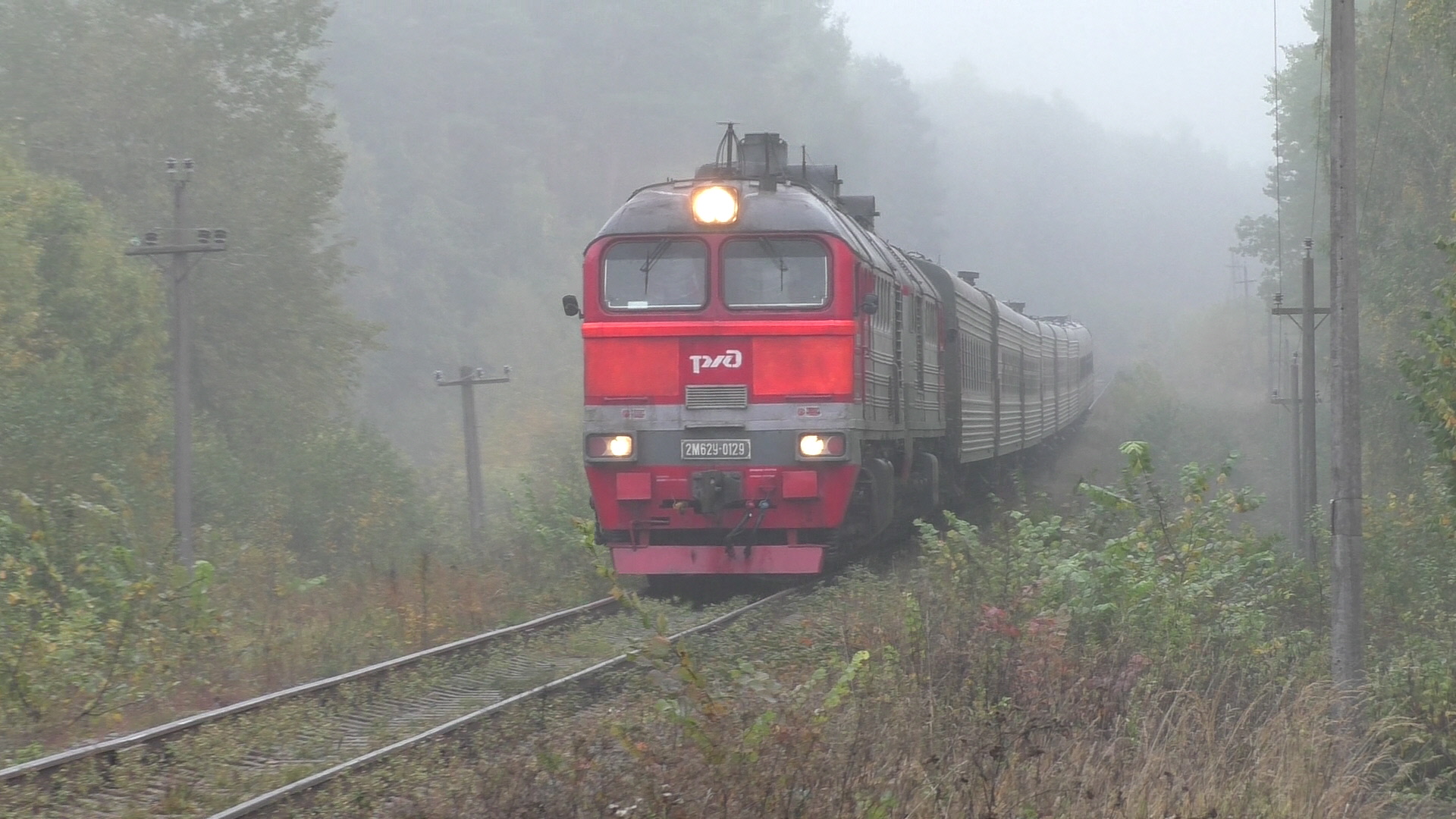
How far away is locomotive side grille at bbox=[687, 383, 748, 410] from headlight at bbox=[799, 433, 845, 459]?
1.82 feet

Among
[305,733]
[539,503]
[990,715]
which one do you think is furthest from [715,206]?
[539,503]

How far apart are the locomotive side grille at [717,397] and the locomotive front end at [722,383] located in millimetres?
12

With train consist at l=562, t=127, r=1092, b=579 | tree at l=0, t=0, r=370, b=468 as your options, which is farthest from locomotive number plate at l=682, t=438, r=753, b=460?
tree at l=0, t=0, r=370, b=468

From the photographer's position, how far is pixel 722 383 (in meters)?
12.2

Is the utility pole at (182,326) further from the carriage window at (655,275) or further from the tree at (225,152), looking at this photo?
the tree at (225,152)

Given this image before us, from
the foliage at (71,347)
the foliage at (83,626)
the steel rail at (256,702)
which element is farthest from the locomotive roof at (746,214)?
the foliage at (71,347)

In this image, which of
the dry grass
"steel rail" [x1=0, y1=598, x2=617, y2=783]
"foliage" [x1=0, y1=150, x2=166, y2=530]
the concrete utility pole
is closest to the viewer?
the dry grass

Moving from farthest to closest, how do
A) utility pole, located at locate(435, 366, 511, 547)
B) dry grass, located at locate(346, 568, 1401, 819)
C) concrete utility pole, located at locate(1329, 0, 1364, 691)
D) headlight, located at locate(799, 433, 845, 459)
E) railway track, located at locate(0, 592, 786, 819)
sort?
A: utility pole, located at locate(435, 366, 511, 547), headlight, located at locate(799, 433, 845, 459), concrete utility pole, located at locate(1329, 0, 1364, 691), railway track, located at locate(0, 592, 786, 819), dry grass, located at locate(346, 568, 1401, 819)

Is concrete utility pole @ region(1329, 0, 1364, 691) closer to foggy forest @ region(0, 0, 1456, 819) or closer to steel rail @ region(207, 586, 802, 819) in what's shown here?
foggy forest @ region(0, 0, 1456, 819)

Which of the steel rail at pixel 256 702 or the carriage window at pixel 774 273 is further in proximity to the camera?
the carriage window at pixel 774 273

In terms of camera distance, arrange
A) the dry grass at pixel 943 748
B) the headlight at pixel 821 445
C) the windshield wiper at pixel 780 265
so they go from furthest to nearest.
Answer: the windshield wiper at pixel 780 265, the headlight at pixel 821 445, the dry grass at pixel 943 748

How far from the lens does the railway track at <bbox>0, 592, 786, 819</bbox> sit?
261 inches

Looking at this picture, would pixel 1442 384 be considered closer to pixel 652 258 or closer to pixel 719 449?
pixel 719 449

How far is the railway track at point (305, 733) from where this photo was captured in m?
6.64
